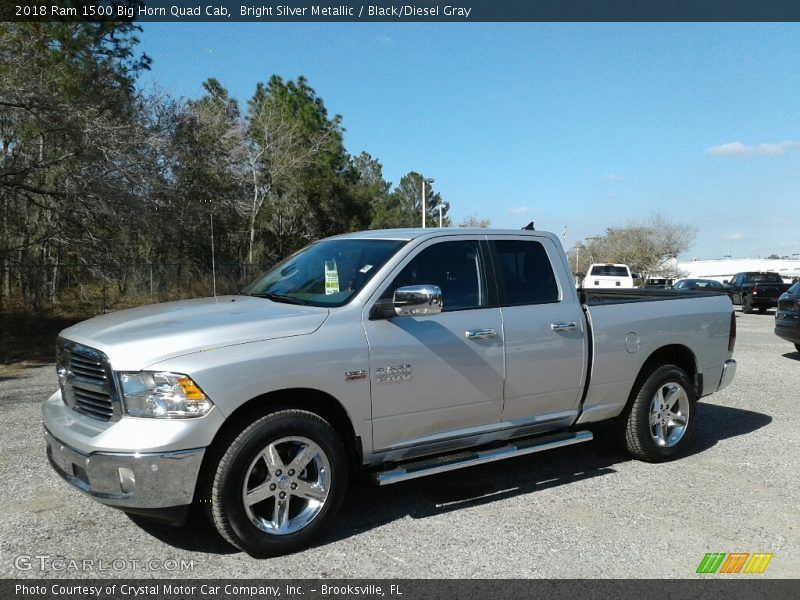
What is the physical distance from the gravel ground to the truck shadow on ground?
0.05 ft

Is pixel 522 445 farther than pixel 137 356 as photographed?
Yes

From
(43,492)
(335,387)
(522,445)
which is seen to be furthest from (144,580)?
(522,445)

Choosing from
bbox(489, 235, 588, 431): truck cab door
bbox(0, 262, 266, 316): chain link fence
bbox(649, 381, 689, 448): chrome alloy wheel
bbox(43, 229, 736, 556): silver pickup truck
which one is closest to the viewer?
bbox(43, 229, 736, 556): silver pickup truck

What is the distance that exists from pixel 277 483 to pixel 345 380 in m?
0.70

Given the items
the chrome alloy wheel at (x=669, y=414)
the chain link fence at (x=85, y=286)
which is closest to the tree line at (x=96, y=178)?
the chain link fence at (x=85, y=286)

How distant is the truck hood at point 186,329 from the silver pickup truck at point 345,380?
0.01 meters

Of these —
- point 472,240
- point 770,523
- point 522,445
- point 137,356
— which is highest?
point 472,240

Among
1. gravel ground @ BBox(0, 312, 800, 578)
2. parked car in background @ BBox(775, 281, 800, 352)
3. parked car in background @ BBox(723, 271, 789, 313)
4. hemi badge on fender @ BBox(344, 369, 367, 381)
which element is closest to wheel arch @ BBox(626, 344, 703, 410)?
gravel ground @ BBox(0, 312, 800, 578)

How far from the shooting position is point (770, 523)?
170 inches

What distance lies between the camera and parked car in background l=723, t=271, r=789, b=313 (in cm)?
2545

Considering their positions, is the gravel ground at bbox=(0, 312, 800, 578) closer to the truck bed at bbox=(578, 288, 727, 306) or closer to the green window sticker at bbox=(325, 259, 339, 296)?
the truck bed at bbox=(578, 288, 727, 306)

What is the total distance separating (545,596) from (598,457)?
2.66 meters

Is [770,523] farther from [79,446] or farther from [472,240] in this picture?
[79,446]

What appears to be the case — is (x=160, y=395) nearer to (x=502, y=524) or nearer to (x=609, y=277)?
(x=502, y=524)
